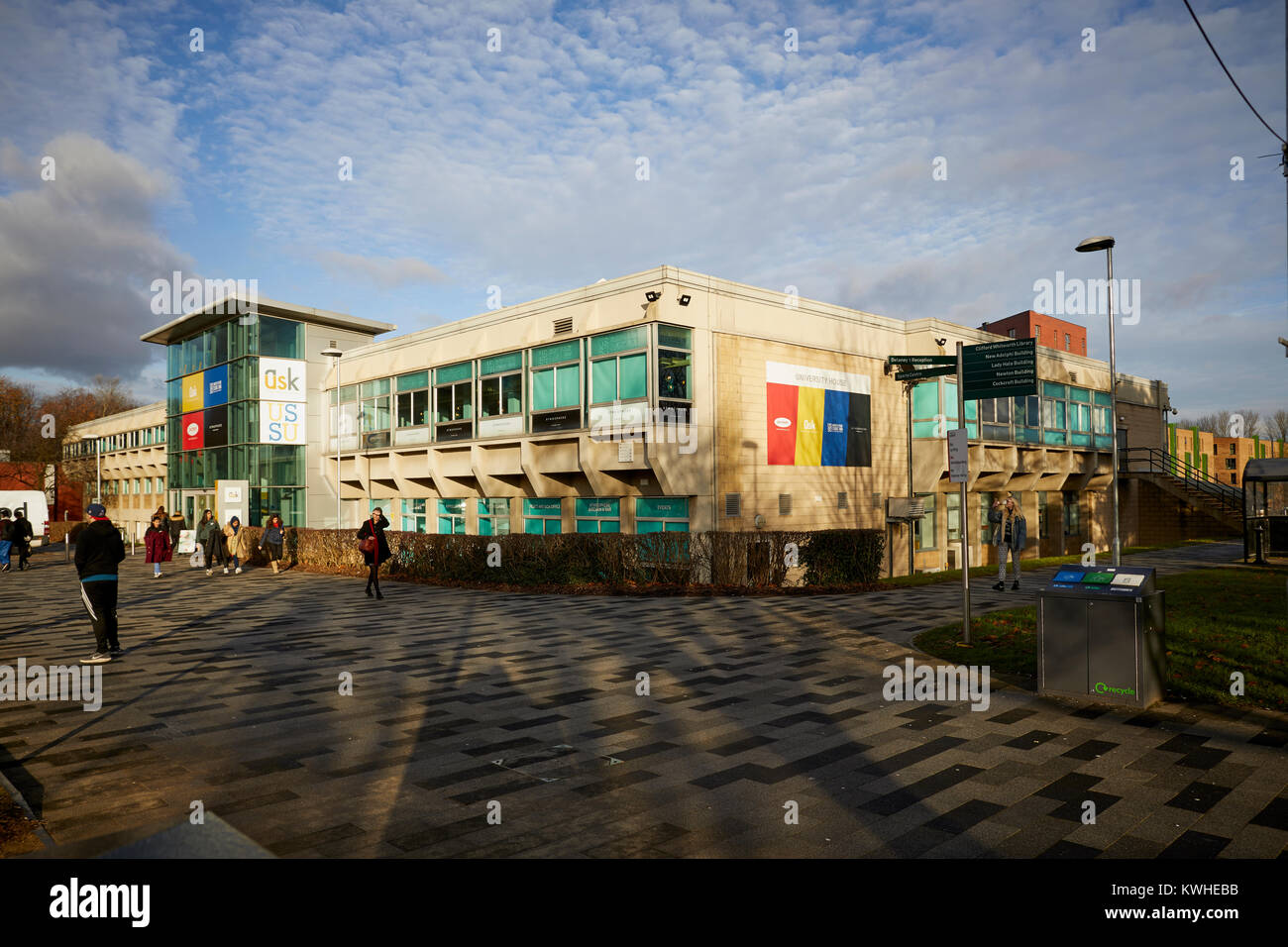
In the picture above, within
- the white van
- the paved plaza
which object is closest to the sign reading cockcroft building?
the white van

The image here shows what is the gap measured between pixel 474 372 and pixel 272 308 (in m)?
15.0

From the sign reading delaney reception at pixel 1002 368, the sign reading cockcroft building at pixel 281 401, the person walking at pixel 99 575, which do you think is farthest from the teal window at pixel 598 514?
the sign reading cockcroft building at pixel 281 401

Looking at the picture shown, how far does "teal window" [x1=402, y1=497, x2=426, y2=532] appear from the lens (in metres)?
31.7

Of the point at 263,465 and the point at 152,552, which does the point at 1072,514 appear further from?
the point at 263,465

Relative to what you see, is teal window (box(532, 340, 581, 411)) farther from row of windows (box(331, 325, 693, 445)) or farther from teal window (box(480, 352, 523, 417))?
teal window (box(480, 352, 523, 417))

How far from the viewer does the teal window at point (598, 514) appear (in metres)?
23.3

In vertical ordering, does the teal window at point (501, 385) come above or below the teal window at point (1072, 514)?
above

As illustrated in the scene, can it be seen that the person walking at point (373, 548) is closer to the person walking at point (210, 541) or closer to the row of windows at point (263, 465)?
the person walking at point (210, 541)

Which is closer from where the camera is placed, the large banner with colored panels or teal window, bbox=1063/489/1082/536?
the large banner with colored panels

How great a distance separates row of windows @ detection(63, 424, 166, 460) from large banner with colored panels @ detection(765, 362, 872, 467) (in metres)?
45.6

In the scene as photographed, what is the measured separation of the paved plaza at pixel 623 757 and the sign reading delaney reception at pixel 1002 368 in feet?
28.8

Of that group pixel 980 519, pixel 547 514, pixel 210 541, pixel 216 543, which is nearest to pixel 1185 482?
pixel 980 519
